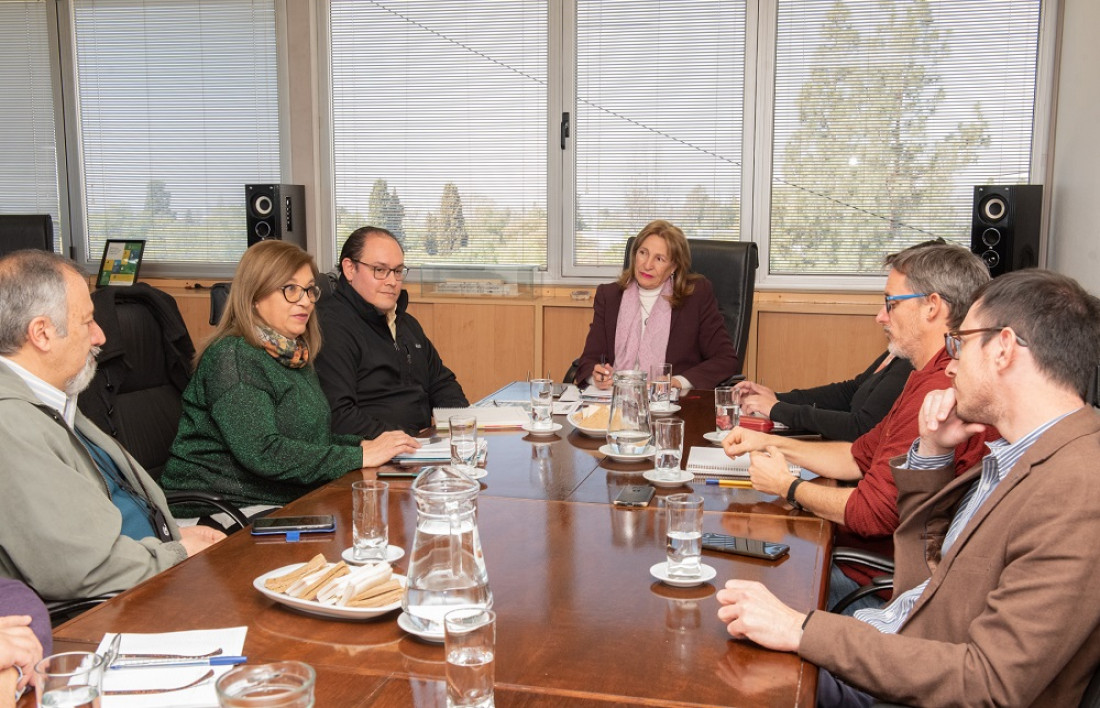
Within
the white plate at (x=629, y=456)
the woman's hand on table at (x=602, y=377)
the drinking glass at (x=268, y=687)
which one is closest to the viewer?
the drinking glass at (x=268, y=687)

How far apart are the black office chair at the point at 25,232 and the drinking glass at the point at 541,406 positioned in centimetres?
401

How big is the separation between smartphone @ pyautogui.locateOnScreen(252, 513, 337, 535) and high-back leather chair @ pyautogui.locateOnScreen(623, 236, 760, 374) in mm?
2965

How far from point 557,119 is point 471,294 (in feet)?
3.83

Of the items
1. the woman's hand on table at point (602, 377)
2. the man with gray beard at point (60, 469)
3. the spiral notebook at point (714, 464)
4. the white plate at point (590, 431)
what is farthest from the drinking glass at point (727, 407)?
the man with gray beard at point (60, 469)

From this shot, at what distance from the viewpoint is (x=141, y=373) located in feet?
9.57

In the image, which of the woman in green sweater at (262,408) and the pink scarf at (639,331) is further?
the pink scarf at (639,331)

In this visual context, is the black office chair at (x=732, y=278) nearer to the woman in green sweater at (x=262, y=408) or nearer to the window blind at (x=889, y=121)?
the window blind at (x=889, y=121)

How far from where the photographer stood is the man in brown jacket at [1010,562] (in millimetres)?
1328

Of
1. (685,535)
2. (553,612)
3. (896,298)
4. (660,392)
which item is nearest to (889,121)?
(660,392)

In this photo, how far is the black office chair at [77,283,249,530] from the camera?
2.75 meters

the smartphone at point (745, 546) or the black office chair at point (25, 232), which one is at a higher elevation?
the black office chair at point (25, 232)

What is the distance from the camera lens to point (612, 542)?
1.81 meters

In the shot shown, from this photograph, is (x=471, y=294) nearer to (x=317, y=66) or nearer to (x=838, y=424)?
(x=317, y=66)

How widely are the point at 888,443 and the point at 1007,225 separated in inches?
125
